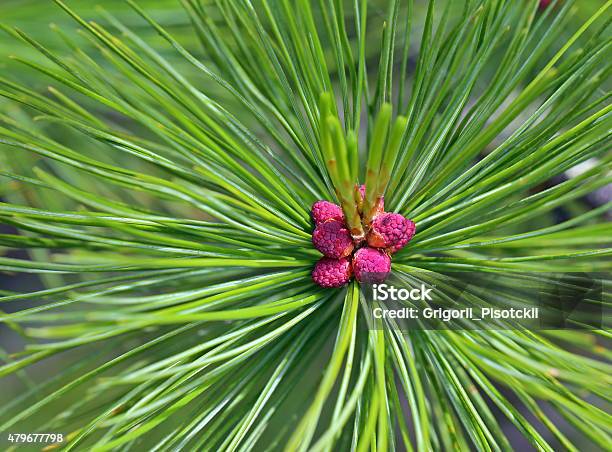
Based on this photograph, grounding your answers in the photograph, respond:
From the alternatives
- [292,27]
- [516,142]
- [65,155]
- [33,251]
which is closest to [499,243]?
[516,142]

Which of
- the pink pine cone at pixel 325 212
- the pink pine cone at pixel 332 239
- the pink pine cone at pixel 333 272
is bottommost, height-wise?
the pink pine cone at pixel 333 272

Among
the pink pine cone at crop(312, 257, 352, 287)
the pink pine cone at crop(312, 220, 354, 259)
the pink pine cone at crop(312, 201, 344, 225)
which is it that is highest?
the pink pine cone at crop(312, 201, 344, 225)

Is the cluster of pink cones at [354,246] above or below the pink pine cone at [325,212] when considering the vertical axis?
below

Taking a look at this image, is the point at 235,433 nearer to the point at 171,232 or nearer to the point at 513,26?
the point at 171,232

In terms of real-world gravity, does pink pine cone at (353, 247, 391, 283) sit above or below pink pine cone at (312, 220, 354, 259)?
below

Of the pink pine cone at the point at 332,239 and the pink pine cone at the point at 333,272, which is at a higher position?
the pink pine cone at the point at 332,239
